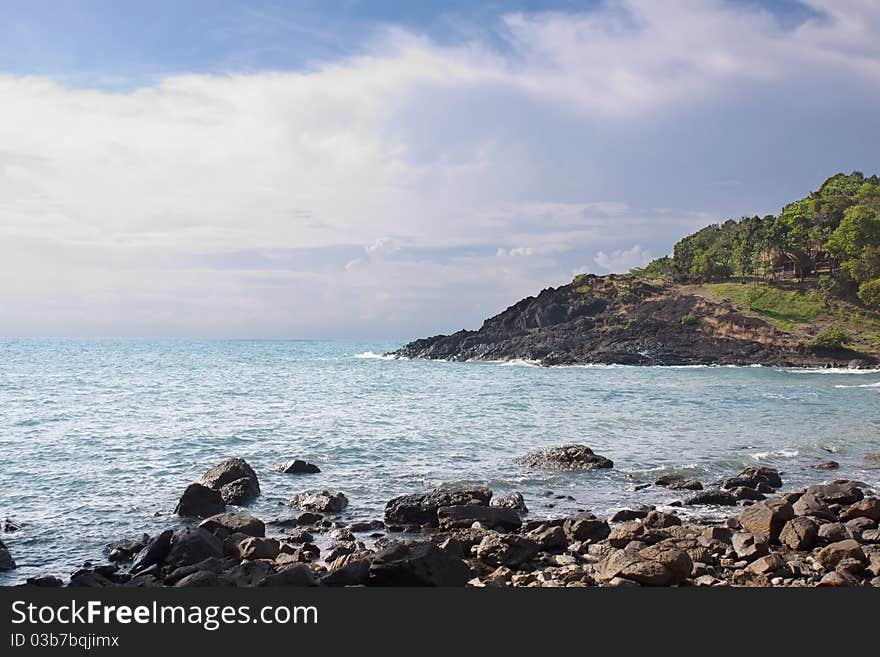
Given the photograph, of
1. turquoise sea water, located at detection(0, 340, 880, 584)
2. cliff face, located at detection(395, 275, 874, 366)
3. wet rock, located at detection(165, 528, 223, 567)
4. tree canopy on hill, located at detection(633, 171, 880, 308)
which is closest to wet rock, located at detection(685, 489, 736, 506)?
turquoise sea water, located at detection(0, 340, 880, 584)

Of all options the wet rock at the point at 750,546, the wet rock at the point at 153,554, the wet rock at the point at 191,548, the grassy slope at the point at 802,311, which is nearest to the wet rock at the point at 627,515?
the wet rock at the point at 750,546

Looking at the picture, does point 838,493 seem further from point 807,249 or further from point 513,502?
point 807,249

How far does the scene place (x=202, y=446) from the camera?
33.1 metres

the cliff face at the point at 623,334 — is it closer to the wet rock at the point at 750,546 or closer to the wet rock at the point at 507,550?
the wet rock at the point at 750,546

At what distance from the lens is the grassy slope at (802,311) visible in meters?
107

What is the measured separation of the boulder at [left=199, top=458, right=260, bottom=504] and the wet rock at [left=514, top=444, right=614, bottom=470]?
11520 millimetres

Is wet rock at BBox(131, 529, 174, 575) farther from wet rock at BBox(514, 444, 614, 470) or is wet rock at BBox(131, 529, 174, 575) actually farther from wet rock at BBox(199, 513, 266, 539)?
wet rock at BBox(514, 444, 614, 470)

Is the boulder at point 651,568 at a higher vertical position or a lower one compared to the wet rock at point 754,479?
higher

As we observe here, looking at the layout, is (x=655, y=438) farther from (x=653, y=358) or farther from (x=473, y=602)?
(x=653, y=358)

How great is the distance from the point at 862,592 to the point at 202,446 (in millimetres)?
28111

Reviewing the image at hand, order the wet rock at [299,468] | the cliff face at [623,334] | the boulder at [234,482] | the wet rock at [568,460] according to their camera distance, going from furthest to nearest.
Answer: the cliff face at [623,334] → the wet rock at [568,460] → the wet rock at [299,468] → the boulder at [234,482]

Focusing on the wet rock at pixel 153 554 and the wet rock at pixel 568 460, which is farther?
the wet rock at pixel 568 460

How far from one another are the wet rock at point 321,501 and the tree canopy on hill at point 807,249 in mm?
112608

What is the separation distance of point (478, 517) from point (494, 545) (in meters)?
3.07
